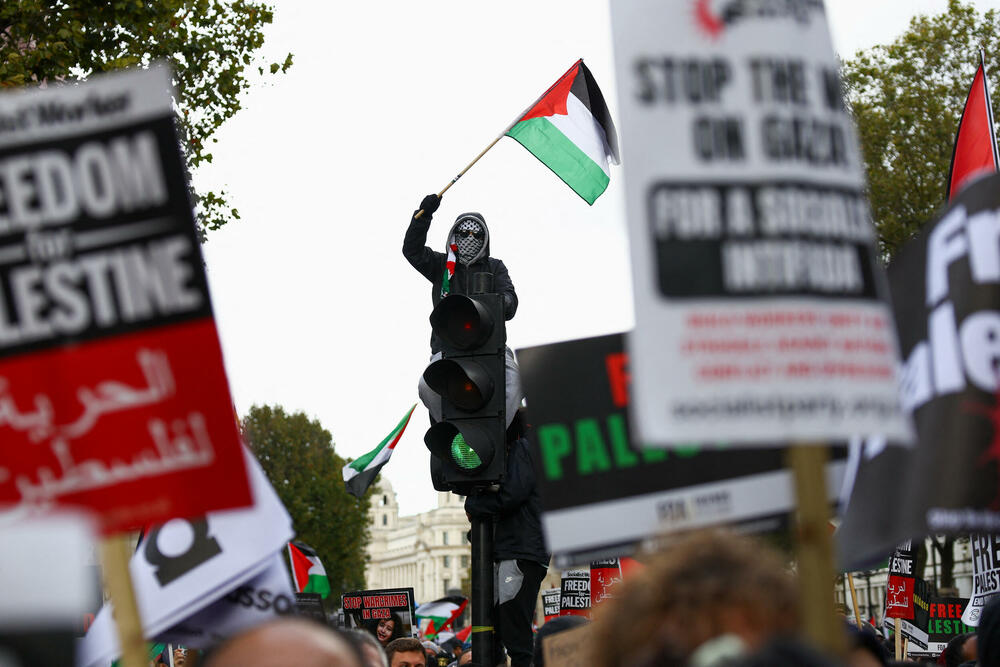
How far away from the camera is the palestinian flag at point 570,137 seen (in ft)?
32.1

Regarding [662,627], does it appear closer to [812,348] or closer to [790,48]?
[812,348]

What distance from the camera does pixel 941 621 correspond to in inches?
499

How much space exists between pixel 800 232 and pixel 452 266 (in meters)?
5.36

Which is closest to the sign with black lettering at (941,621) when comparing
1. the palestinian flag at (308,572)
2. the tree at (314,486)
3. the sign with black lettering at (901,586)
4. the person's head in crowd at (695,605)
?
the sign with black lettering at (901,586)

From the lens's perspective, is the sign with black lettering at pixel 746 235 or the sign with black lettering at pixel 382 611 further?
the sign with black lettering at pixel 382 611

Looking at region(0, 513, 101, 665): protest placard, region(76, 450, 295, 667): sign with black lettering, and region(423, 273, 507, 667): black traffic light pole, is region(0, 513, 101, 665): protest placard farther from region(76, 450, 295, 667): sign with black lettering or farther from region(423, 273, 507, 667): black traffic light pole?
region(423, 273, 507, 667): black traffic light pole

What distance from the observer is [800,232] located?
8.46 ft

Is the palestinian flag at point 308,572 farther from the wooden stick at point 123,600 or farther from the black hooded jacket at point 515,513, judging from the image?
the wooden stick at point 123,600

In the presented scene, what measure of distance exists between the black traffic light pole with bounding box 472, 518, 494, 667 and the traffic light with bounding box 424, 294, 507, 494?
0.37m

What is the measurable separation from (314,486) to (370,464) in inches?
2153

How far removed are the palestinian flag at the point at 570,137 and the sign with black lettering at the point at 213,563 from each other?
20.0ft

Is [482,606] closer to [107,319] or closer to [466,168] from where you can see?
[466,168]

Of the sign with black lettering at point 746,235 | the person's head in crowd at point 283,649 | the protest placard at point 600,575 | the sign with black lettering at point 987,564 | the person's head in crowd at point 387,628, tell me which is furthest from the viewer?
the person's head in crowd at point 387,628

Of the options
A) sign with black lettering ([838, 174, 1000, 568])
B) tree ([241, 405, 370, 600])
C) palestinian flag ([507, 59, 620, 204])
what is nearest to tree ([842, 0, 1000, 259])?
palestinian flag ([507, 59, 620, 204])
